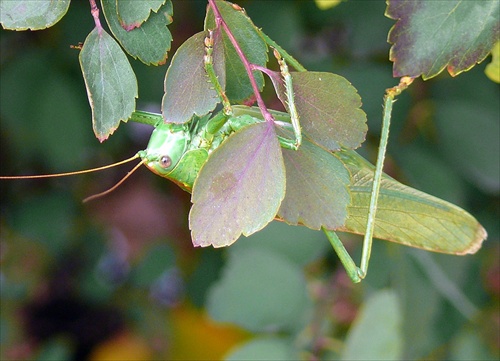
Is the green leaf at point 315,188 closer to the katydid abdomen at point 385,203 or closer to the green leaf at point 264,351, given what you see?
the katydid abdomen at point 385,203

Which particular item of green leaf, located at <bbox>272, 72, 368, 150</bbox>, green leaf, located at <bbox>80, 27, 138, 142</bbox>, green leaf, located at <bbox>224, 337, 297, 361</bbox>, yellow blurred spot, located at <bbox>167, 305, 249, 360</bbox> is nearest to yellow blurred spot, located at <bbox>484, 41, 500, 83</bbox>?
green leaf, located at <bbox>272, 72, 368, 150</bbox>

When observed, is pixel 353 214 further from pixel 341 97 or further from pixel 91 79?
pixel 91 79

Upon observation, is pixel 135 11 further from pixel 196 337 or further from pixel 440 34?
pixel 196 337

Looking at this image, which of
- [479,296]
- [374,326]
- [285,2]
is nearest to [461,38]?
[374,326]

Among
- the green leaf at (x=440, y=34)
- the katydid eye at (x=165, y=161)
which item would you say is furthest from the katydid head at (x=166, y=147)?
the green leaf at (x=440, y=34)

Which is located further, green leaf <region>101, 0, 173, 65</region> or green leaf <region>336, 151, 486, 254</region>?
green leaf <region>336, 151, 486, 254</region>

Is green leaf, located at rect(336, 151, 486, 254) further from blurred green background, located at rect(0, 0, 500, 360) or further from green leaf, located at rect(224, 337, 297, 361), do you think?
green leaf, located at rect(224, 337, 297, 361)
